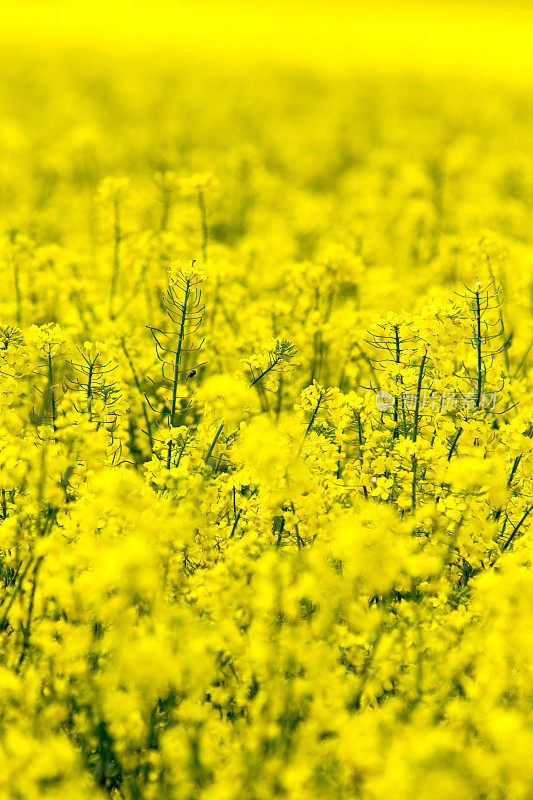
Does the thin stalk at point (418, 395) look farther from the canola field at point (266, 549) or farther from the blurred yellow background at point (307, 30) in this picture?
the blurred yellow background at point (307, 30)

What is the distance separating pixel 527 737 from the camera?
5.84 feet

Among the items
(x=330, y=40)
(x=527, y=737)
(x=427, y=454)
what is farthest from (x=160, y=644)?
(x=330, y=40)

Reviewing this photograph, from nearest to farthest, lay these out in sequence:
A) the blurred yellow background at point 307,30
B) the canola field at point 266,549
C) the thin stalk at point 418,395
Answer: the canola field at point 266,549 → the thin stalk at point 418,395 → the blurred yellow background at point 307,30

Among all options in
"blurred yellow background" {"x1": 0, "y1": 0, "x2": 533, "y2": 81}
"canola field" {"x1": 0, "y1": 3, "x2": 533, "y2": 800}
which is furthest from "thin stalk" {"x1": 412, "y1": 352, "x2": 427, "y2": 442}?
"blurred yellow background" {"x1": 0, "y1": 0, "x2": 533, "y2": 81}

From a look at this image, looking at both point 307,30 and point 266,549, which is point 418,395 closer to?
point 266,549

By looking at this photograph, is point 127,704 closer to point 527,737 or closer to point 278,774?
point 278,774

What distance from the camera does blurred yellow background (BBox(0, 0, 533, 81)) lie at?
813 inches

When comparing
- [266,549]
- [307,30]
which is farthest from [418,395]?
[307,30]

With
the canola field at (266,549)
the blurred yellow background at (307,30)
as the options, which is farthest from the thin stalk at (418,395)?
the blurred yellow background at (307,30)

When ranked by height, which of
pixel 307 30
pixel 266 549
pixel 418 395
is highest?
pixel 307 30

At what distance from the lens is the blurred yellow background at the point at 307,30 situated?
20656mm

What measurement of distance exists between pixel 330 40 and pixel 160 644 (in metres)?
24.3

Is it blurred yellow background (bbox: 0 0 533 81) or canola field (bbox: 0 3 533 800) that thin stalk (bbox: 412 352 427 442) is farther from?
blurred yellow background (bbox: 0 0 533 81)

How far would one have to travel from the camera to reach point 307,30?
24516mm
